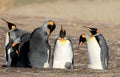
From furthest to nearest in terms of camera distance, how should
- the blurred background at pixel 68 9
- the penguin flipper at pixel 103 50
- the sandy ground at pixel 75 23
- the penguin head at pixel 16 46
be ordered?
the blurred background at pixel 68 9
the penguin flipper at pixel 103 50
the penguin head at pixel 16 46
the sandy ground at pixel 75 23

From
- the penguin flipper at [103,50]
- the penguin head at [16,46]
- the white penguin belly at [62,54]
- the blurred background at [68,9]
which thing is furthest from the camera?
the blurred background at [68,9]

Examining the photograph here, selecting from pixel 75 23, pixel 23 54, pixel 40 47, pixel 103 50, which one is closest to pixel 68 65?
pixel 40 47

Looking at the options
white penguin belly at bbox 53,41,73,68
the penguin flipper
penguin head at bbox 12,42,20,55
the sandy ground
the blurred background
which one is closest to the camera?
the sandy ground

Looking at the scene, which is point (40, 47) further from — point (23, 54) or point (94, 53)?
point (94, 53)

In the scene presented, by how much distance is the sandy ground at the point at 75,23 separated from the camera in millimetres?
10031

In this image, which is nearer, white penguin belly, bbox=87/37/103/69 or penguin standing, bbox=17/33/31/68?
penguin standing, bbox=17/33/31/68

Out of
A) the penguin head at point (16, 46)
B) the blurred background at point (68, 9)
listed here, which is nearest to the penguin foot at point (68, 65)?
the penguin head at point (16, 46)

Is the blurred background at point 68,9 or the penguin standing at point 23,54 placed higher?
the blurred background at point 68,9

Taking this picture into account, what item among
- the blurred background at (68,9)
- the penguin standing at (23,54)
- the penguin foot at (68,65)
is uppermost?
the blurred background at (68,9)

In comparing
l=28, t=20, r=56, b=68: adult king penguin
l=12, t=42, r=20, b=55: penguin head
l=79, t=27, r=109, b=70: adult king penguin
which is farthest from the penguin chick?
l=12, t=42, r=20, b=55: penguin head

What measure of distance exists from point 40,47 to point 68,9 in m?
21.7

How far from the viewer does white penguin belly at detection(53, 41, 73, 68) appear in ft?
36.3

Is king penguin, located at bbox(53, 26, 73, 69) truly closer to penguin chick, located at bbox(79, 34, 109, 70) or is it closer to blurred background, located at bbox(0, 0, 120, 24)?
penguin chick, located at bbox(79, 34, 109, 70)

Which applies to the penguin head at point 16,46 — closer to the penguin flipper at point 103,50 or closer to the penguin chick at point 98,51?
the penguin chick at point 98,51
